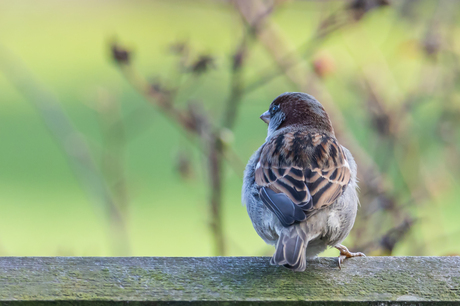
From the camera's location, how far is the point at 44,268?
1.44 m

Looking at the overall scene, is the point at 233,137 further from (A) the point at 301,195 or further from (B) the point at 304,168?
(A) the point at 301,195

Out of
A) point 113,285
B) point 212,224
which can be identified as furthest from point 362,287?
point 212,224

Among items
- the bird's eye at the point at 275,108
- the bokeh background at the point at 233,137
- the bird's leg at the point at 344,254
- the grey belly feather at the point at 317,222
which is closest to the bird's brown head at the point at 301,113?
the bird's eye at the point at 275,108

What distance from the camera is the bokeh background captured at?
2547mm

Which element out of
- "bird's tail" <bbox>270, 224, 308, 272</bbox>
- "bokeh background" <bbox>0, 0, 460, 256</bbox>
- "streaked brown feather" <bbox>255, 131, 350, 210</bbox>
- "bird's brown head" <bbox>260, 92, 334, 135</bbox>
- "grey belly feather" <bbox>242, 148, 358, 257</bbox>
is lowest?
"bird's tail" <bbox>270, 224, 308, 272</bbox>

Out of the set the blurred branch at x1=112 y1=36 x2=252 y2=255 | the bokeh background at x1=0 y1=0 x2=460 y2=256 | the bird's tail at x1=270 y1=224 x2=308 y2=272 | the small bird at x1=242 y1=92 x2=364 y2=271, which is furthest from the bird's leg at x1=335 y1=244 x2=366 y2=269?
the blurred branch at x1=112 y1=36 x2=252 y2=255

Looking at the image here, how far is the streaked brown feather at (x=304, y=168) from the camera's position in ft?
5.81

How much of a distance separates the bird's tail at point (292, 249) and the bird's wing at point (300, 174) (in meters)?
0.03

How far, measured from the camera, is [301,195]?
173cm

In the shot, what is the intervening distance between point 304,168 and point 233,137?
2.66 ft

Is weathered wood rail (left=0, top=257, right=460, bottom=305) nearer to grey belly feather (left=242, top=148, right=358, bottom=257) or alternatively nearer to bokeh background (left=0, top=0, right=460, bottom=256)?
grey belly feather (left=242, top=148, right=358, bottom=257)

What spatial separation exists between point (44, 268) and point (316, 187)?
80 centimetres

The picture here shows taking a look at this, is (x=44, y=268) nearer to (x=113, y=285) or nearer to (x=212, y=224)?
(x=113, y=285)

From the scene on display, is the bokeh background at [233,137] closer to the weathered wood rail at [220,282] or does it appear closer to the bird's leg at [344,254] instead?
the bird's leg at [344,254]
